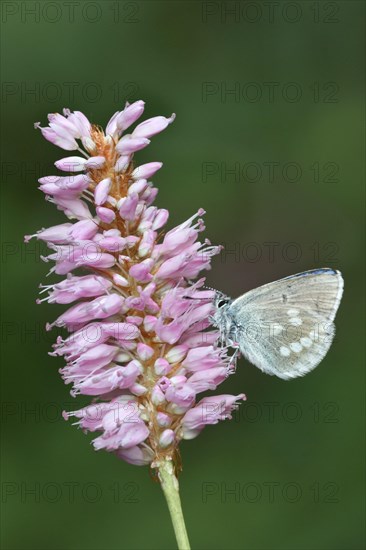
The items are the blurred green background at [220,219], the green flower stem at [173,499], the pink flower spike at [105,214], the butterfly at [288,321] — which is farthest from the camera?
the blurred green background at [220,219]

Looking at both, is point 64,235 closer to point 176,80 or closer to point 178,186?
point 178,186

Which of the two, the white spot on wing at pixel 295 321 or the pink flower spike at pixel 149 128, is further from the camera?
the white spot on wing at pixel 295 321

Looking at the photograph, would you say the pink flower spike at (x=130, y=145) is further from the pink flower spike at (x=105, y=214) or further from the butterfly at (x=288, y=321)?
the butterfly at (x=288, y=321)

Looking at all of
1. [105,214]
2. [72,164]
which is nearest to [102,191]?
[105,214]

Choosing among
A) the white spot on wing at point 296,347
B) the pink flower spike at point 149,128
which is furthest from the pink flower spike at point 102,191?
the white spot on wing at point 296,347

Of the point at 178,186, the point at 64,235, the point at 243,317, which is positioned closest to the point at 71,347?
the point at 64,235

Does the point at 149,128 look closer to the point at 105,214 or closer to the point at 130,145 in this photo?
the point at 130,145
